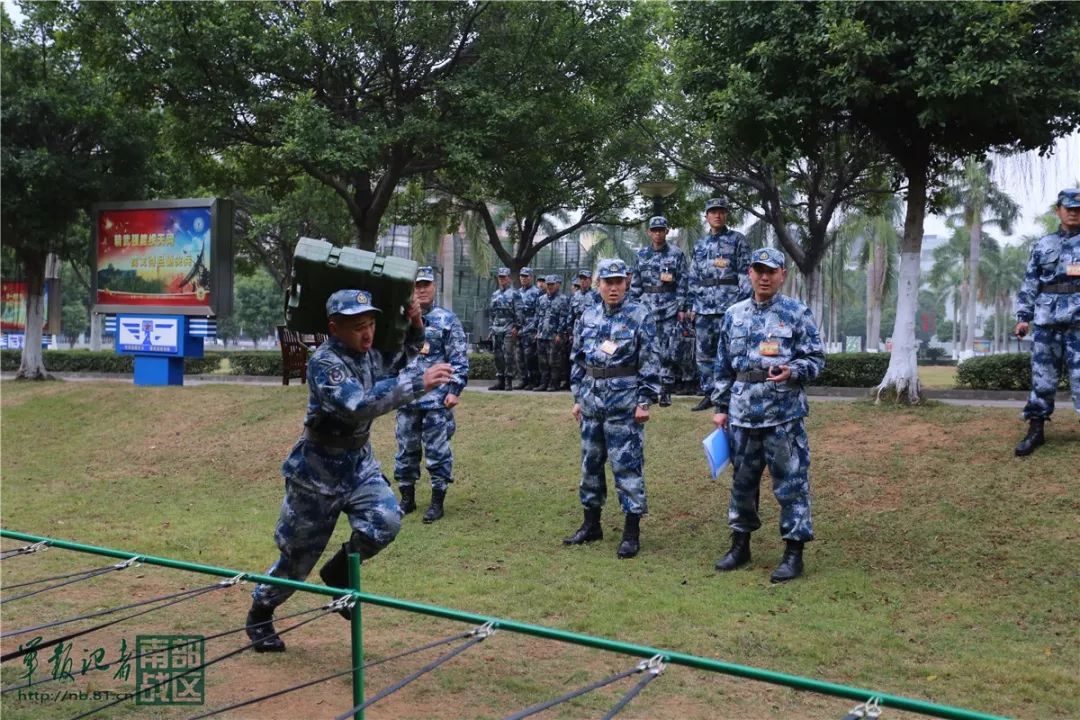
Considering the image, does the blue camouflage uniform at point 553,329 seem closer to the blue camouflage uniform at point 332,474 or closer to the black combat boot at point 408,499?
the black combat boot at point 408,499

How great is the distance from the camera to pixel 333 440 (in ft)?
16.4

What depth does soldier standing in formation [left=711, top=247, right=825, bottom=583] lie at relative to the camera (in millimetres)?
6520

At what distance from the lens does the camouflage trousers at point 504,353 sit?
631 inches

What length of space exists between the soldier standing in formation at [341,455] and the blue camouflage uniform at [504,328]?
34.7 ft

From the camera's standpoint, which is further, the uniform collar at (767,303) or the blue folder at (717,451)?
the uniform collar at (767,303)

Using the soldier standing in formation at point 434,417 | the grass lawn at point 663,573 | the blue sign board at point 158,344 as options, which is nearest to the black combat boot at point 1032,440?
the grass lawn at point 663,573

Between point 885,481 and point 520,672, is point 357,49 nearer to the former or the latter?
point 885,481

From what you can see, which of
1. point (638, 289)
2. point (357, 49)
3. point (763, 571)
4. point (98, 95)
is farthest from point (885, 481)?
point (98, 95)

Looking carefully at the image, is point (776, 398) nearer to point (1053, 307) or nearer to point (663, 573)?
point (663, 573)

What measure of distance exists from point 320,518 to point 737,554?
3233 mm

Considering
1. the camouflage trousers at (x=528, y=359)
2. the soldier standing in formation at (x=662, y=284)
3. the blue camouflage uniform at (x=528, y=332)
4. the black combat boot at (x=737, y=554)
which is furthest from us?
the camouflage trousers at (x=528, y=359)

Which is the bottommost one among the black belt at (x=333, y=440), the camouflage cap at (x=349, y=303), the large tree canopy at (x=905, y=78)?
the black belt at (x=333, y=440)

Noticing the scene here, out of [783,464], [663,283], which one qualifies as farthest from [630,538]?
[663,283]

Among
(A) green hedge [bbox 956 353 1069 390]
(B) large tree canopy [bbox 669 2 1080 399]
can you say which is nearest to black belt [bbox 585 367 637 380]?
(B) large tree canopy [bbox 669 2 1080 399]
